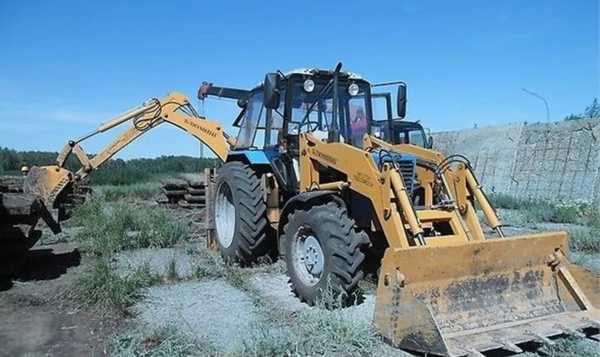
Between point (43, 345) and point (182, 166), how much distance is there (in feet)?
96.8

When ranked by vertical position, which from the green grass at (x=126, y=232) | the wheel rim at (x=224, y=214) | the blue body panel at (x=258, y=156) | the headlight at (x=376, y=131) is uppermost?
the headlight at (x=376, y=131)

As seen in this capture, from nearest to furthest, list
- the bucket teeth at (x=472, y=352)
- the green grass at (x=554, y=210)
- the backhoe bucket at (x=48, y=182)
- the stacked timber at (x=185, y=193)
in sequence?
the bucket teeth at (x=472, y=352) → the backhoe bucket at (x=48, y=182) → the green grass at (x=554, y=210) → the stacked timber at (x=185, y=193)

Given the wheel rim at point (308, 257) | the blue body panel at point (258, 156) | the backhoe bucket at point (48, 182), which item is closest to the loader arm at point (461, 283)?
the wheel rim at point (308, 257)

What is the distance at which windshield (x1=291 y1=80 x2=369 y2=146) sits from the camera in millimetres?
6246

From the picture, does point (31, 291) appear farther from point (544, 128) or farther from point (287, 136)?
point (544, 128)

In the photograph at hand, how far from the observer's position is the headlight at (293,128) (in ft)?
20.7

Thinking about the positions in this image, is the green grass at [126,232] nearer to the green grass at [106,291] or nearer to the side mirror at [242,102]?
the green grass at [106,291]

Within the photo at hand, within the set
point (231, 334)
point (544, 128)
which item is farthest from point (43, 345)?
point (544, 128)

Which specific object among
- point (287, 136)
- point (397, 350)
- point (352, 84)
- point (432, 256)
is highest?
point (352, 84)

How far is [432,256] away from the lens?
417cm

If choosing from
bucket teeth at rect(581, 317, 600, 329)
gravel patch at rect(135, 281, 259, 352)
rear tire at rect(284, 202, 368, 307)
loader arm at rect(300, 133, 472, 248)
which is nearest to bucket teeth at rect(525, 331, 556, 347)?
bucket teeth at rect(581, 317, 600, 329)

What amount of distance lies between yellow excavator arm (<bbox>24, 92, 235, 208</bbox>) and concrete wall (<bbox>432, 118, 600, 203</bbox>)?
1052cm

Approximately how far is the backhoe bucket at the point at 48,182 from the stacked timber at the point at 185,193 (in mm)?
5076

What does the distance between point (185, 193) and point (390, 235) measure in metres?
10.9
